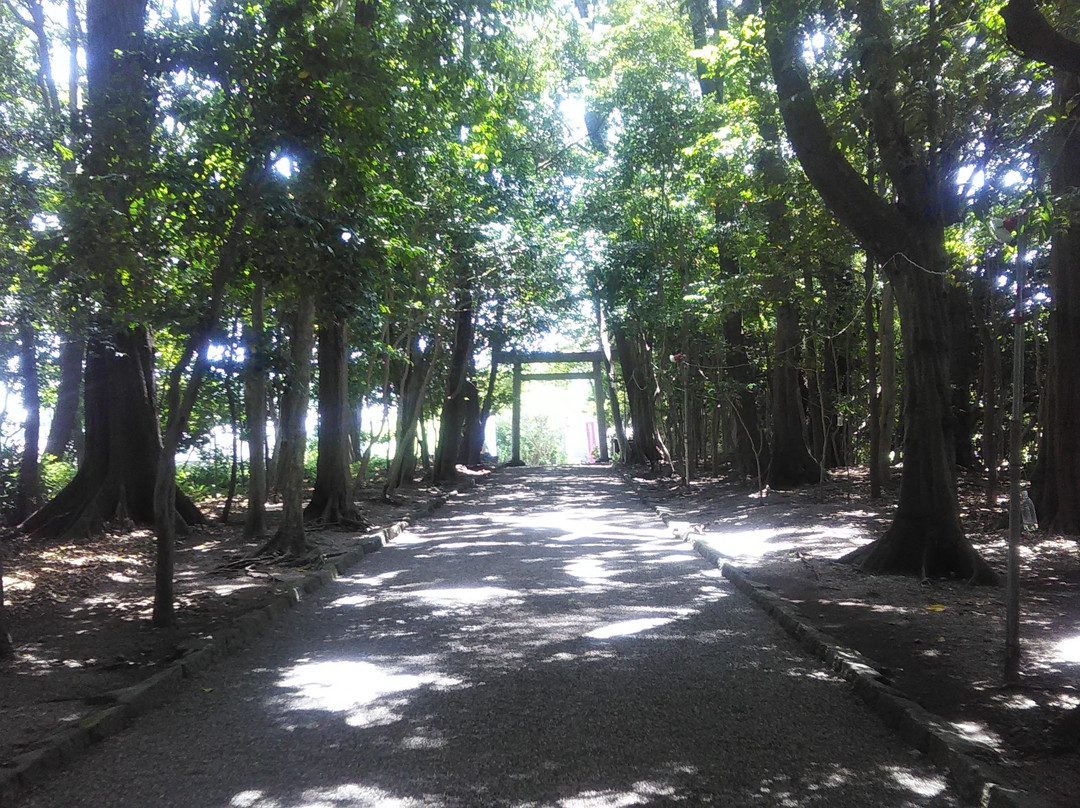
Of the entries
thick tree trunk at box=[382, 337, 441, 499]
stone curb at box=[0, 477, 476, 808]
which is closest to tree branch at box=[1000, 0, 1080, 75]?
stone curb at box=[0, 477, 476, 808]

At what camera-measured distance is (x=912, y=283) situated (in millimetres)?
9344

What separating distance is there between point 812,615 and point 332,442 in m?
9.91

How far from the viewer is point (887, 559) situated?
9492 millimetres

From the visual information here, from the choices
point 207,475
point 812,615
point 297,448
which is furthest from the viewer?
point 207,475

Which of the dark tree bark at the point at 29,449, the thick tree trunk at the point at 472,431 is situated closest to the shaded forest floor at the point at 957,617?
the dark tree bark at the point at 29,449

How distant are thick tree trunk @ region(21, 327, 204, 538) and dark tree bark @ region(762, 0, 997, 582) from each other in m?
9.83

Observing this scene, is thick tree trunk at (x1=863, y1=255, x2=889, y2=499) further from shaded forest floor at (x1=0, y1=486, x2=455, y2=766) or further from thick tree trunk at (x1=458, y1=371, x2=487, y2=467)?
thick tree trunk at (x1=458, y1=371, x2=487, y2=467)

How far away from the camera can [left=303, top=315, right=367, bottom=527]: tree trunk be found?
15.4 meters

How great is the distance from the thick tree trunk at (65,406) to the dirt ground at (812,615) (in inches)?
323

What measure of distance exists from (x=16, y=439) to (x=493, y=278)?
36.6ft

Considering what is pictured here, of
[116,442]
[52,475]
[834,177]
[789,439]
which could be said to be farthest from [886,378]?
[52,475]

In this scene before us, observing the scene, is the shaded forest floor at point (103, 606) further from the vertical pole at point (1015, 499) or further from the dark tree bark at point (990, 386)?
the dark tree bark at point (990, 386)

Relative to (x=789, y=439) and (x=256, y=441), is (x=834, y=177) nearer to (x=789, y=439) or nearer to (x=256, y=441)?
Answer: (x=256, y=441)

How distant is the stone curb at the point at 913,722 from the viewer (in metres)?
3.82
